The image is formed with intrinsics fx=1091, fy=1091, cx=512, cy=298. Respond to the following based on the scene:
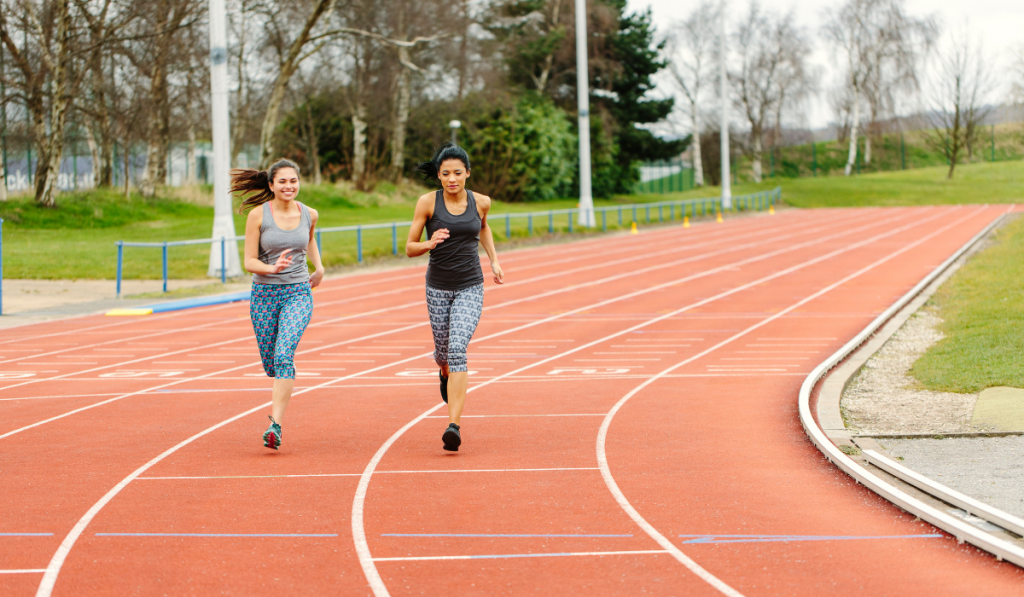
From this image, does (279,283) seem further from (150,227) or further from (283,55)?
(283,55)

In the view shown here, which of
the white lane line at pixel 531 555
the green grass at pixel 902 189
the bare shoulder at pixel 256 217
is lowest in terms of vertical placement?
the white lane line at pixel 531 555

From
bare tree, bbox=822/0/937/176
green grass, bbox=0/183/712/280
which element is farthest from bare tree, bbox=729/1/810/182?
green grass, bbox=0/183/712/280

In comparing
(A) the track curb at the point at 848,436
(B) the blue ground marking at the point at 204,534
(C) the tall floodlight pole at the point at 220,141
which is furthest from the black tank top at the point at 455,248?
(C) the tall floodlight pole at the point at 220,141

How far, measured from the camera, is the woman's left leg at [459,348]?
6.79 m

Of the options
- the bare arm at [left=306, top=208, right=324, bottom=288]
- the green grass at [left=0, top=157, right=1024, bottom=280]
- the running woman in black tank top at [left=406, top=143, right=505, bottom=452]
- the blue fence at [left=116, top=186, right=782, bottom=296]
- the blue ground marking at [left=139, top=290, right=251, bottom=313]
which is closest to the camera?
the running woman in black tank top at [left=406, top=143, right=505, bottom=452]

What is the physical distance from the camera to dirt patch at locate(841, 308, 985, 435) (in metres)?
7.43

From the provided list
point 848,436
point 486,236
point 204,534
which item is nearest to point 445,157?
point 486,236

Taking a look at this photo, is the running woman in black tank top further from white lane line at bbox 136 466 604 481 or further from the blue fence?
the blue fence

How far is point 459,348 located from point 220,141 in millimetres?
15330

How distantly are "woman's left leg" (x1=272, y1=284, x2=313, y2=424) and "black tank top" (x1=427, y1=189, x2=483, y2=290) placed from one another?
32.7 inches

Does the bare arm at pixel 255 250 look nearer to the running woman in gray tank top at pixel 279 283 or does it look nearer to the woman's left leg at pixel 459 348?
the running woman in gray tank top at pixel 279 283

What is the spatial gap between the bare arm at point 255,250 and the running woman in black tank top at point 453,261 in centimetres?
81

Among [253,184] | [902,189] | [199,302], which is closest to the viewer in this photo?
[253,184]

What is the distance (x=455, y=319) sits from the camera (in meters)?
6.84
